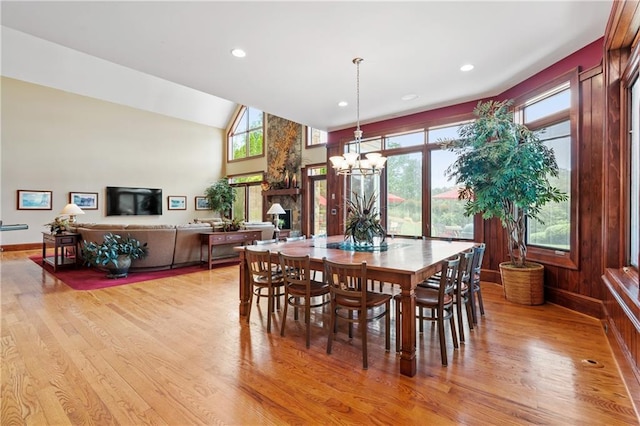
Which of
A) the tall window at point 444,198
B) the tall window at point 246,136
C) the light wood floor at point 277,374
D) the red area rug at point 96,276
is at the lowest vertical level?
the light wood floor at point 277,374

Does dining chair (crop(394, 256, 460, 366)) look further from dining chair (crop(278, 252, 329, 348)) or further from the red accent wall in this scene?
the red accent wall

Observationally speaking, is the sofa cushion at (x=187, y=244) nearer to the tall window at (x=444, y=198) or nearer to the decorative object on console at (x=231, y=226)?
the decorative object on console at (x=231, y=226)

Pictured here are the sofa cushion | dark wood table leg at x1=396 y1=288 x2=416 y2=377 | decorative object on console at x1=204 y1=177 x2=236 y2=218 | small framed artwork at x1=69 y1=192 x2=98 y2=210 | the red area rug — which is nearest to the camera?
dark wood table leg at x1=396 y1=288 x2=416 y2=377

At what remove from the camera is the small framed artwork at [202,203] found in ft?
38.1

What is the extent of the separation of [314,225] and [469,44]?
20.7 feet

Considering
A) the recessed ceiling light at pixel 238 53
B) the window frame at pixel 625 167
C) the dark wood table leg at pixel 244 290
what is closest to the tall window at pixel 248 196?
the recessed ceiling light at pixel 238 53

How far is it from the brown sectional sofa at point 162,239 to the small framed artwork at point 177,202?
4786 mm

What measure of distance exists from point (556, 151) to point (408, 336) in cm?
348

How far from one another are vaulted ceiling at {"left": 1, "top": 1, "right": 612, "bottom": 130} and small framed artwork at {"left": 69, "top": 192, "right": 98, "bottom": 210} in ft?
21.2

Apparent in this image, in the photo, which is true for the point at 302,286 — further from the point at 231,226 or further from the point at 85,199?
the point at 85,199

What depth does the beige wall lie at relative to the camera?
8023mm

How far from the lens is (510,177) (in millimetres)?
3680

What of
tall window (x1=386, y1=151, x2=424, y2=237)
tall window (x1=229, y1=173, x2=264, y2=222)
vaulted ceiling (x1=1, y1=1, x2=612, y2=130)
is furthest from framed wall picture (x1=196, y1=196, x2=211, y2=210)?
tall window (x1=386, y1=151, x2=424, y2=237)

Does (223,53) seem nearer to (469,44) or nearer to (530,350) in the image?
(469,44)
